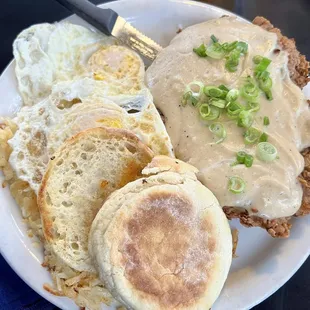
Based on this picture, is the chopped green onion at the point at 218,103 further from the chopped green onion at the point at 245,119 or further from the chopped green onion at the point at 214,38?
the chopped green onion at the point at 214,38

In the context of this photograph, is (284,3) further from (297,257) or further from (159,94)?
(297,257)

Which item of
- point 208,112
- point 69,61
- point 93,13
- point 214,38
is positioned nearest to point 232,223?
point 208,112

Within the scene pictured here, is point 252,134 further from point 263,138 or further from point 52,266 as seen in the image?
point 52,266

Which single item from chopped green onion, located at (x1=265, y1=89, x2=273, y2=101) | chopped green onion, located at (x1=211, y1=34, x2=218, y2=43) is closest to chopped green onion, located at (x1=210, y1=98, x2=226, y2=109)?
chopped green onion, located at (x1=265, y1=89, x2=273, y2=101)

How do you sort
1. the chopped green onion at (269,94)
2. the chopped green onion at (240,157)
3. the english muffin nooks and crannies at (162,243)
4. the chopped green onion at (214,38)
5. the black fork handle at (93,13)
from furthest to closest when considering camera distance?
the black fork handle at (93,13) < the chopped green onion at (214,38) < the chopped green onion at (269,94) < the chopped green onion at (240,157) < the english muffin nooks and crannies at (162,243)

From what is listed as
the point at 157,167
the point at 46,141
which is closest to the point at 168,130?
the point at 157,167

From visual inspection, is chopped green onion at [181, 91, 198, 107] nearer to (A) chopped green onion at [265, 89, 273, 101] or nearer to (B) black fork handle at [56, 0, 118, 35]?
(A) chopped green onion at [265, 89, 273, 101]

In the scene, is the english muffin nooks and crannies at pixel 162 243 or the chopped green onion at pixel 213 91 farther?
the chopped green onion at pixel 213 91

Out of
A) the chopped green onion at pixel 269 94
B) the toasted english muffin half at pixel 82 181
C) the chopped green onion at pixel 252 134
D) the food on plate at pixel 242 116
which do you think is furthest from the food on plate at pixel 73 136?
the chopped green onion at pixel 269 94
